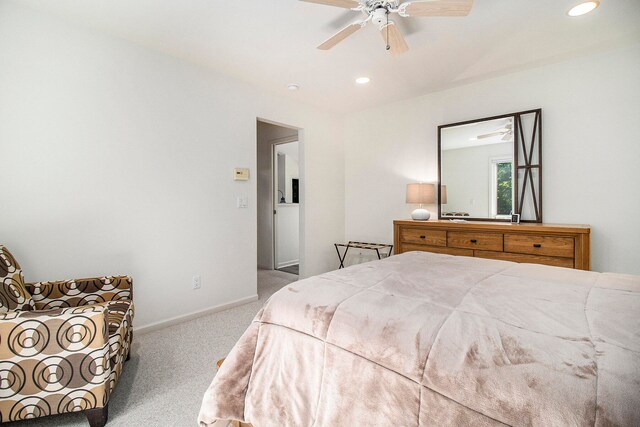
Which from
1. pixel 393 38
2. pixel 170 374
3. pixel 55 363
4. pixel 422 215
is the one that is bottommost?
pixel 170 374

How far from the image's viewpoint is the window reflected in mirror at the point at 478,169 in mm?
3178

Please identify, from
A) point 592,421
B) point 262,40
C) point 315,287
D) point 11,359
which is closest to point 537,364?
point 592,421

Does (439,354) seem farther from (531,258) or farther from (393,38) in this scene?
(531,258)

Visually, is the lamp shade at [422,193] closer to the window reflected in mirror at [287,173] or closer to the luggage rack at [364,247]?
the luggage rack at [364,247]

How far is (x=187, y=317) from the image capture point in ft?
9.37

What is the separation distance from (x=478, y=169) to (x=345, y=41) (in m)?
2.04

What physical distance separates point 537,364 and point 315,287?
2.69ft

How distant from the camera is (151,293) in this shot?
264cm

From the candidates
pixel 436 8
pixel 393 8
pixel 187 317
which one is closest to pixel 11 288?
pixel 187 317

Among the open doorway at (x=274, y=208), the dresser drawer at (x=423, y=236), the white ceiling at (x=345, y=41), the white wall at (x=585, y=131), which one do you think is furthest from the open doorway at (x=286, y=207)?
the white wall at (x=585, y=131)

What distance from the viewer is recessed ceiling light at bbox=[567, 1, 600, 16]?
2016 millimetres

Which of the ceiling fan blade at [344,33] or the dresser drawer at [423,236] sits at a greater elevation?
the ceiling fan blade at [344,33]

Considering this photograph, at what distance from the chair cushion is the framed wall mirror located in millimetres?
3788

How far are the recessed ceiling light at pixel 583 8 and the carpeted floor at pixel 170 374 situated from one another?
11.5ft
